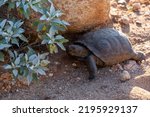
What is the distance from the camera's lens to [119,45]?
137 inches

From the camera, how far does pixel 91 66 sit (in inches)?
131

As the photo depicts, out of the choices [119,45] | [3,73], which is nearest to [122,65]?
[119,45]

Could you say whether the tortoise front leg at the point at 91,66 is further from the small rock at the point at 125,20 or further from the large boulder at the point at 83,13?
the small rock at the point at 125,20

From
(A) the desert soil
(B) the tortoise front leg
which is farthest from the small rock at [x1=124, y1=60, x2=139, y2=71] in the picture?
(B) the tortoise front leg

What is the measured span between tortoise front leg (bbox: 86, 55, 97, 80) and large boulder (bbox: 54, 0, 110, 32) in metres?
0.34

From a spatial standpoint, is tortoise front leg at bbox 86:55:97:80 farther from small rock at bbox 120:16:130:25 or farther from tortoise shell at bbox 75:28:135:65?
small rock at bbox 120:16:130:25

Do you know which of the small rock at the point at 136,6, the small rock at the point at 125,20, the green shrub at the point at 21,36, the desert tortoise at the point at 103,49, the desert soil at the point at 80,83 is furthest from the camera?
the small rock at the point at 136,6

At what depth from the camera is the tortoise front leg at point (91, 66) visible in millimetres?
3271

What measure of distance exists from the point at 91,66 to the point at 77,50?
194 mm

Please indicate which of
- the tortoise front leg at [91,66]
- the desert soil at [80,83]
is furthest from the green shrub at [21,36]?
the tortoise front leg at [91,66]

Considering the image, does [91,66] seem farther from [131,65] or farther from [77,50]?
[131,65]

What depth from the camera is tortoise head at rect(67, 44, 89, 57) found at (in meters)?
3.43

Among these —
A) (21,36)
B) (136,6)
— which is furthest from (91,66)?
(136,6)

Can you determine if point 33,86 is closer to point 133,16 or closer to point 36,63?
point 36,63
